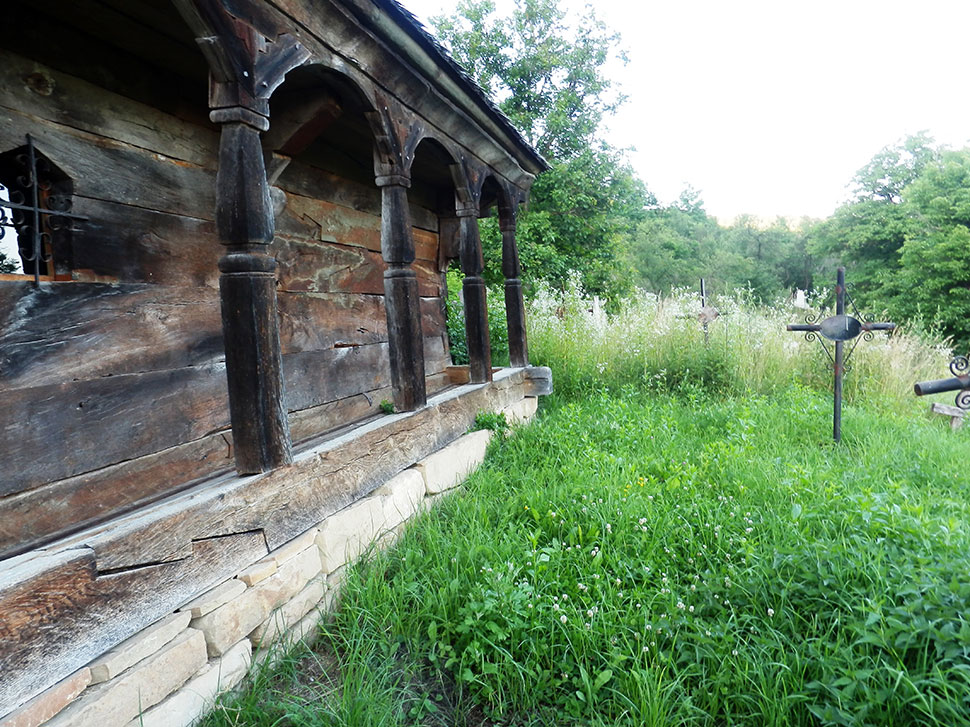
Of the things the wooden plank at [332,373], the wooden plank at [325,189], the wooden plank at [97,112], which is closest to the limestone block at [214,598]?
the wooden plank at [332,373]

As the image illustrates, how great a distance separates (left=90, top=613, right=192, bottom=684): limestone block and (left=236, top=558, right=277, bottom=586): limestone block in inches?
10.1

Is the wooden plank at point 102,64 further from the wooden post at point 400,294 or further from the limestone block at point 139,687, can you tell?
the limestone block at point 139,687

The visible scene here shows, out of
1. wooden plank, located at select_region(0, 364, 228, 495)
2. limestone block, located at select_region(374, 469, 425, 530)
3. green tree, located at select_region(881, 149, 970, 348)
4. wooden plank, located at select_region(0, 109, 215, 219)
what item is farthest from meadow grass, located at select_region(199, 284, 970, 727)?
green tree, located at select_region(881, 149, 970, 348)

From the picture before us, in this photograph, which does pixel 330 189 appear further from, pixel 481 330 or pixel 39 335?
pixel 39 335

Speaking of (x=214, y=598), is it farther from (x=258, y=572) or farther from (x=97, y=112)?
(x=97, y=112)

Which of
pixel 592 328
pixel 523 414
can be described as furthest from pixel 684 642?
pixel 592 328

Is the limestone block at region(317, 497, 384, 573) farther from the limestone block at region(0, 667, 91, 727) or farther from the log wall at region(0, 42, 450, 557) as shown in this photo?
the limestone block at region(0, 667, 91, 727)

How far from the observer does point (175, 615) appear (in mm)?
1882

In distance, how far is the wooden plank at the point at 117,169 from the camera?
2.30 meters

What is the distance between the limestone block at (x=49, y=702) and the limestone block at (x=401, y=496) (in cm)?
158

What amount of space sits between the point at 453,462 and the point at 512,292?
2448mm

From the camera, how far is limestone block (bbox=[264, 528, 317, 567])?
232cm

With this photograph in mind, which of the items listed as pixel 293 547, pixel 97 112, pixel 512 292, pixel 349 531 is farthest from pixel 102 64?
pixel 512 292

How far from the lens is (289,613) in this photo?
237cm
